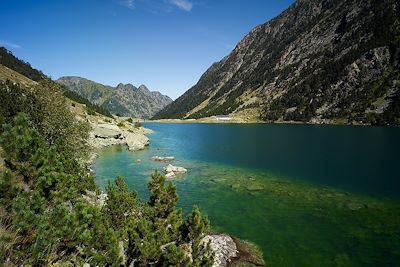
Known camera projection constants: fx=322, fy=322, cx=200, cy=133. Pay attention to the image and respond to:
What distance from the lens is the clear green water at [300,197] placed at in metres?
30.5

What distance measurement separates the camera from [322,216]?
39.2 meters

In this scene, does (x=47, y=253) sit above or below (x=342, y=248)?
above

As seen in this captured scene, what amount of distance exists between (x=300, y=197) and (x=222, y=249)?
76.2 feet

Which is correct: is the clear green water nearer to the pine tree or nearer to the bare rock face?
the bare rock face

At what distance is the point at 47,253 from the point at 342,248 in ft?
85.9

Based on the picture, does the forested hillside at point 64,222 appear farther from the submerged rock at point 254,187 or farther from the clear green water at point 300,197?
the submerged rock at point 254,187

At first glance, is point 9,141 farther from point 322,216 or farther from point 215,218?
point 322,216

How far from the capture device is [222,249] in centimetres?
2889

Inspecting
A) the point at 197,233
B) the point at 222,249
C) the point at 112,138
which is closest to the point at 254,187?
the point at 222,249

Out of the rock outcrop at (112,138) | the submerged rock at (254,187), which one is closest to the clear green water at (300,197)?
the submerged rock at (254,187)

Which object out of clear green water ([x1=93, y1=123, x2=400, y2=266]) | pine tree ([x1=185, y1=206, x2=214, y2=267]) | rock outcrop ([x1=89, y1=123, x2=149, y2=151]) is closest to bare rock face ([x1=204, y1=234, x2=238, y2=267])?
pine tree ([x1=185, y1=206, x2=214, y2=267])

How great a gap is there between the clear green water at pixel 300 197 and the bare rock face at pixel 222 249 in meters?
2.91

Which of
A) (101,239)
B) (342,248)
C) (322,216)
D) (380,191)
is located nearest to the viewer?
(101,239)

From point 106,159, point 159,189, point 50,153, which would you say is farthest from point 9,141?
point 106,159
